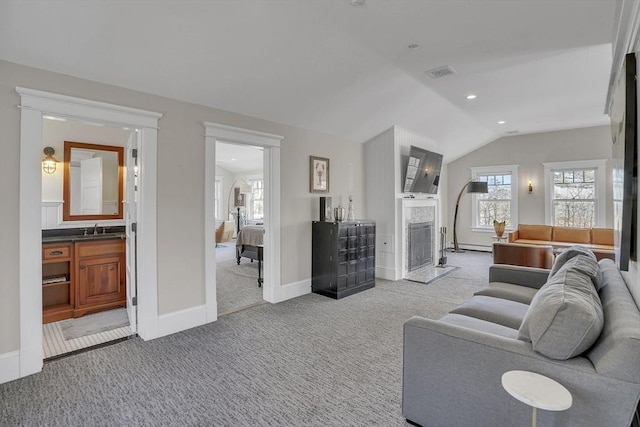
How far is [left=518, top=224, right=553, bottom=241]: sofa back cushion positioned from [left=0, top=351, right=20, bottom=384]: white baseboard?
333 inches

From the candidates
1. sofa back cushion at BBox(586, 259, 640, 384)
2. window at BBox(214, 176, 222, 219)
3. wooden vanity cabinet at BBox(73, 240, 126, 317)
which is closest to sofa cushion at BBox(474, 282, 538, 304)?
sofa back cushion at BBox(586, 259, 640, 384)

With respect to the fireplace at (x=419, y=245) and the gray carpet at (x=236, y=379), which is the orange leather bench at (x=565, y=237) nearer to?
the fireplace at (x=419, y=245)

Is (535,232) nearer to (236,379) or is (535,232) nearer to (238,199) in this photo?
(236,379)

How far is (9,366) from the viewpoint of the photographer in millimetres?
2381

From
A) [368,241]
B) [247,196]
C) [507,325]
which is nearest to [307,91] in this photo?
[368,241]

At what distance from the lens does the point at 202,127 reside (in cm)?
346

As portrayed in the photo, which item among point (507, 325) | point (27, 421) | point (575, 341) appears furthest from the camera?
point (507, 325)

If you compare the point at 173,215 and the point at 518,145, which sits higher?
the point at 518,145

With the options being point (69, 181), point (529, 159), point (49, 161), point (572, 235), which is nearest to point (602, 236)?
point (572, 235)

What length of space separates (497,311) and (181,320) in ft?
9.76

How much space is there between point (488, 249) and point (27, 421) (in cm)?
916

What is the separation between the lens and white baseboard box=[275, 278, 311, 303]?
14.1ft

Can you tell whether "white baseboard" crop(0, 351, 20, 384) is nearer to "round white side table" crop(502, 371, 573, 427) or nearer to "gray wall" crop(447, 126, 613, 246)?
"round white side table" crop(502, 371, 573, 427)

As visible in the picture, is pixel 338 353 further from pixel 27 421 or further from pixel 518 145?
pixel 518 145
